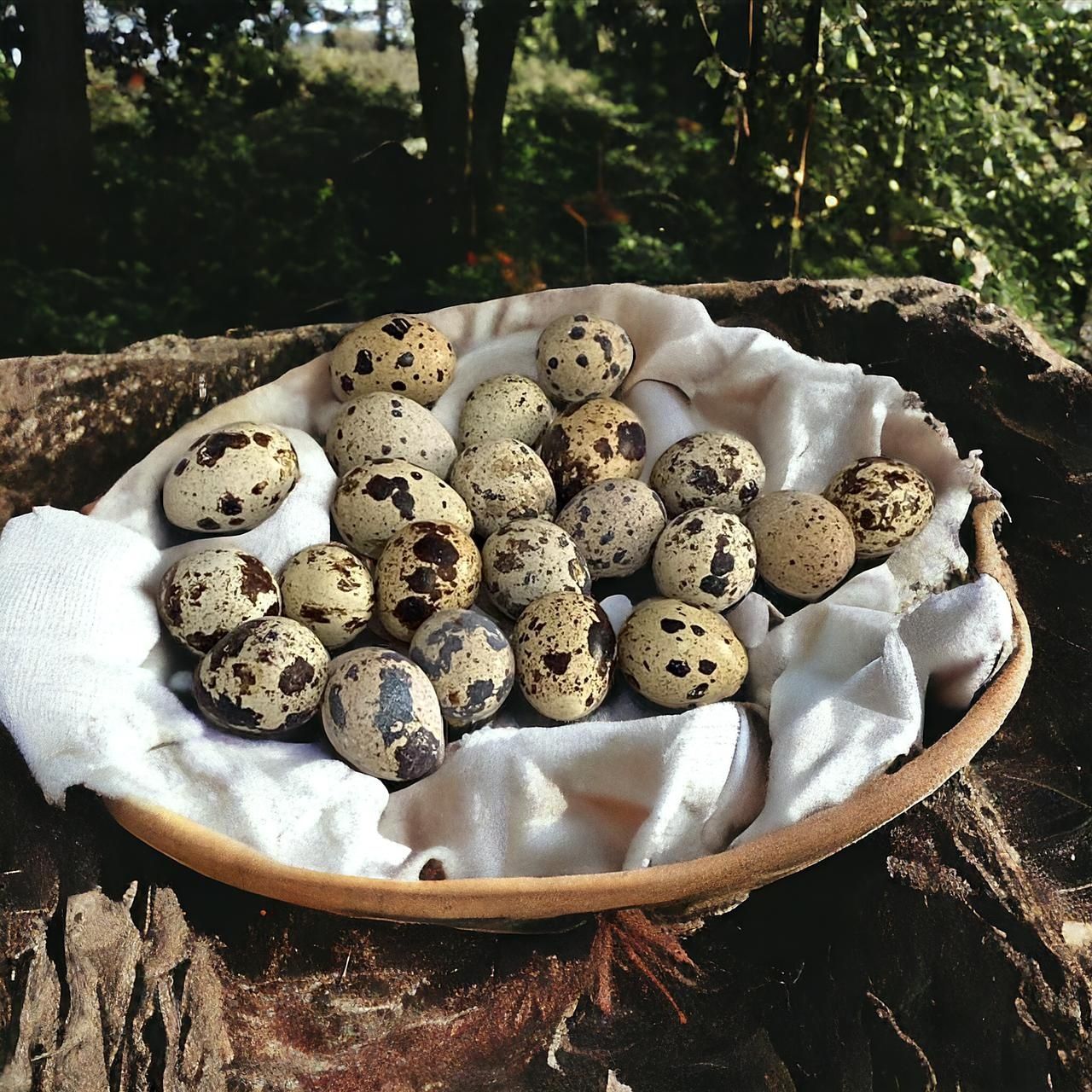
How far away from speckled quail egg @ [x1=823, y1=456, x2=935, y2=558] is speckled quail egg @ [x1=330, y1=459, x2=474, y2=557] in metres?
0.57

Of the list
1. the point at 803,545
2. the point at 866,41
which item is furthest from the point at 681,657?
the point at 866,41

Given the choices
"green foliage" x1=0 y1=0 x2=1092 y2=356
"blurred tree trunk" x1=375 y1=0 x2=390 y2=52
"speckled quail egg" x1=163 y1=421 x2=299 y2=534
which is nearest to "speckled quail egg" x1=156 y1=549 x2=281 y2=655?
"speckled quail egg" x1=163 y1=421 x2=299 y2=534

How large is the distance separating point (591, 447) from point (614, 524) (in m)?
0.16

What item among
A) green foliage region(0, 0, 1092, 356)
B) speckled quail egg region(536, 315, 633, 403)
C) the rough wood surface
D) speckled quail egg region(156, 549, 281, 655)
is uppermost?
green foliage region(0, 0, 1092, 356)

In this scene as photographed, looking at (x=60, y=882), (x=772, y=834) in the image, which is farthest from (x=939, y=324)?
(x=60, y=882)

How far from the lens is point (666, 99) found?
218cm

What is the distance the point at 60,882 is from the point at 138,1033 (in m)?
0.21

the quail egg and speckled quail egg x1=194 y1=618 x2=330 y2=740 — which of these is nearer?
speckled quail egg x1=194 y1=618 x2=330 y2=740

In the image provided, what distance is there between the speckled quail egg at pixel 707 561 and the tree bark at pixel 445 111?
966 mm

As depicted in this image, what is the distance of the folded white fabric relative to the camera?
1.25m

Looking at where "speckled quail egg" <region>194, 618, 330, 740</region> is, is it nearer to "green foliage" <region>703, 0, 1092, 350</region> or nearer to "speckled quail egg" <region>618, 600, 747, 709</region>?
"speckled quail egg" <region>618, 600, 747, 709</region>

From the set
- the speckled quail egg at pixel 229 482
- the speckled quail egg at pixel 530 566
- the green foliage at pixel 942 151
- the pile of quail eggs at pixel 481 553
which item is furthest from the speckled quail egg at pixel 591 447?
the green foliage at pixel 942 151

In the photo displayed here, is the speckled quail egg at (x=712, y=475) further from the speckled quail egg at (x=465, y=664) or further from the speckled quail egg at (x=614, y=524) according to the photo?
the speckled quail egg at (x=465, y=664)

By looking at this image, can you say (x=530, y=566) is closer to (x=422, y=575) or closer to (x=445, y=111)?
(x=422, y=575)
